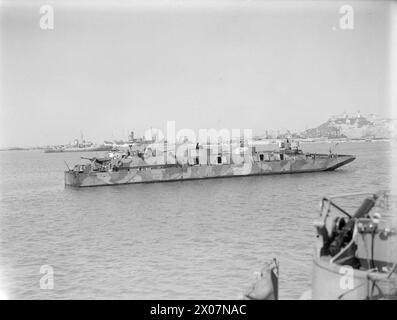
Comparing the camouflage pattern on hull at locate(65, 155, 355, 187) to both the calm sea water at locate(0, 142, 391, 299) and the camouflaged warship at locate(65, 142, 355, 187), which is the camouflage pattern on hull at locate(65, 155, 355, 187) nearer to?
the camouflaged warship at locate(65, 142, 355, 187)

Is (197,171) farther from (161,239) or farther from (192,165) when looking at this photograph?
(161,239)

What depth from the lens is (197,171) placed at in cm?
3650

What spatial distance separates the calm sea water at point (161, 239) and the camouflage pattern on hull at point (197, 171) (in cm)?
261

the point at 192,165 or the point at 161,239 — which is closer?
the point at 161,239

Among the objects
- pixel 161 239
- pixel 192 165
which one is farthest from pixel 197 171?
pixel 161 239

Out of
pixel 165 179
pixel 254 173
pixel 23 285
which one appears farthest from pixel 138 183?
pixel 23 285

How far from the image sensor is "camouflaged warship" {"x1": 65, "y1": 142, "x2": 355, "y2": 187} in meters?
34.6

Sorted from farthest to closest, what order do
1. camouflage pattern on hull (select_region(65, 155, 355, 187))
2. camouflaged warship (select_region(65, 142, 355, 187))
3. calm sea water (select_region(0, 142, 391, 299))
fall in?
1. camouflaged warship (select_region(65, 142, 355, 187))
2. camouflage pattern on hull (select_region(65, 155, 355, 187))
3. calm sea water (select_region(0, 142, 391, 299))

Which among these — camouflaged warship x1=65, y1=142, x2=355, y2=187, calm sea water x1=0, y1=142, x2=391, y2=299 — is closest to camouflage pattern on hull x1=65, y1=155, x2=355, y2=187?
camouflaged warship x1=65, y1=142, x2=355, y2=187

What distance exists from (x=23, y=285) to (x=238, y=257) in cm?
574

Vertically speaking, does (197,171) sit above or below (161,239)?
above

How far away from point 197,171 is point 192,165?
624mm

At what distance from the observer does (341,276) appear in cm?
660

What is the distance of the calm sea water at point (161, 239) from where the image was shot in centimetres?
1095
